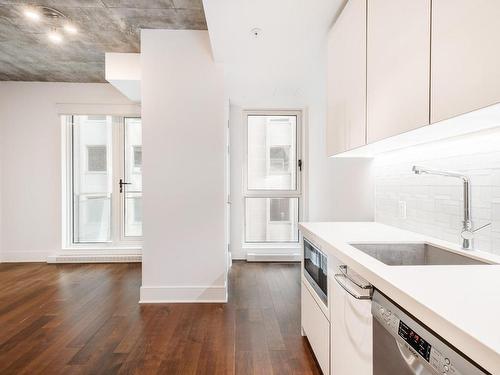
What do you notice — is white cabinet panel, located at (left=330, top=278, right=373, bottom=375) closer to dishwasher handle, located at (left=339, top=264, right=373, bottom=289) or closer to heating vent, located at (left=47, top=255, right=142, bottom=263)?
dishwasher handle, located at (left=339, top=264, right=373, bottom=289)

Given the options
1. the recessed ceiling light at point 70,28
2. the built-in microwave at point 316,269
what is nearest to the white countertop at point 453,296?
the built-in microwave at point 316,269

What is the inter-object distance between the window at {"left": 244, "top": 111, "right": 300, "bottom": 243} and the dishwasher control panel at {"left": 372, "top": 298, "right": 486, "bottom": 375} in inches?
131

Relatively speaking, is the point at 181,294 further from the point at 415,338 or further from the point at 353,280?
the point at 415,338

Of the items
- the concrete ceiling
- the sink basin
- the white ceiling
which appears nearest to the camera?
the sink basin

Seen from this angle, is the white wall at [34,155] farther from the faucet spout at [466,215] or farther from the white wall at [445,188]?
the faucet spout at [466,215]

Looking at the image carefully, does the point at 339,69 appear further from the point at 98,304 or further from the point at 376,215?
the point at 98,304

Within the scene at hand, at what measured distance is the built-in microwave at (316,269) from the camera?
5.16 feet

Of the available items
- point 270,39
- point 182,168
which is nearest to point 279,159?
point 182,168

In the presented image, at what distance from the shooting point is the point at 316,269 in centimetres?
174

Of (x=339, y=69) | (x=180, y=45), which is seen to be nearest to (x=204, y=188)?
(x=180, y=45)

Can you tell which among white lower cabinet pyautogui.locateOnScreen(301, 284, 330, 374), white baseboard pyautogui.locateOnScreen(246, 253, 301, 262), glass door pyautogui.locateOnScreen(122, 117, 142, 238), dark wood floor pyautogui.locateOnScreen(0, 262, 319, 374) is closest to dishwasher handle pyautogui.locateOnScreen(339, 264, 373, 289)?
white lower cabinet pyautogui.locateOnScreen(301, 284, 330, 374)

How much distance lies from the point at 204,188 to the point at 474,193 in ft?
6.80

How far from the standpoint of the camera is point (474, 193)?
51.8 inches

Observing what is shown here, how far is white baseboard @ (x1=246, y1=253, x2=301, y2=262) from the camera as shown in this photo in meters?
4.12
